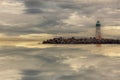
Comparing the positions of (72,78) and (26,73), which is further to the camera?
(26,73)

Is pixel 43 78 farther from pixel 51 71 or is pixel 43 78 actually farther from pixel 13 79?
pixel 51 71

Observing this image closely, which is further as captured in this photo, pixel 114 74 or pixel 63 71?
pixel 63 71

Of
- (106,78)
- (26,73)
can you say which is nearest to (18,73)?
(26,73)

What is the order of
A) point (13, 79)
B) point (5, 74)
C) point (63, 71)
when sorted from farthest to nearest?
1. point (63, 71)
2. point (5, 74)
3. point (13, 79)

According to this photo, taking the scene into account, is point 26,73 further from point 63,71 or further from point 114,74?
point 114,74

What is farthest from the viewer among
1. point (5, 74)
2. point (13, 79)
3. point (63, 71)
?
point (63, 71)

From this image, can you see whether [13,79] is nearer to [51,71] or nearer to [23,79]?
[23,79]

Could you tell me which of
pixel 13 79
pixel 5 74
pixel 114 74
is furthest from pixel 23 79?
pixel 114 74
